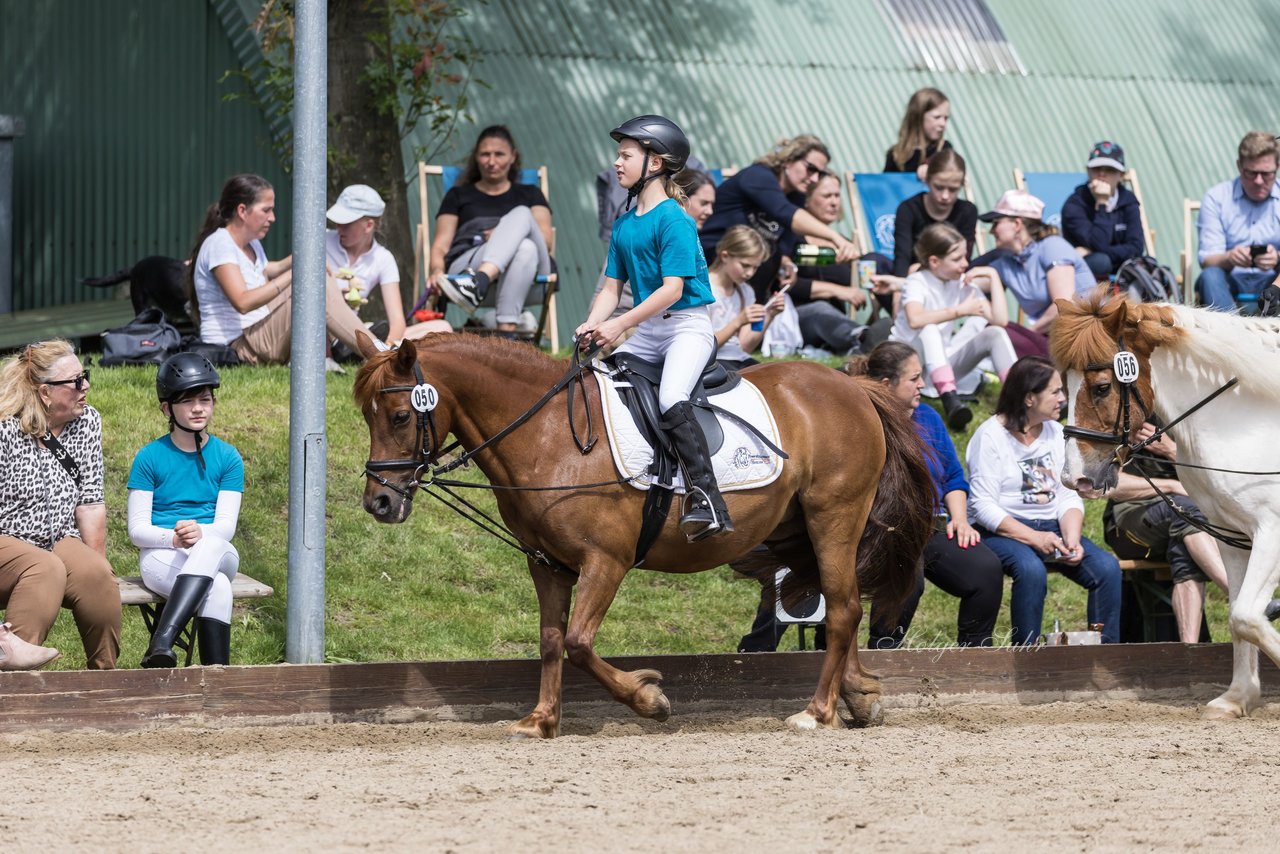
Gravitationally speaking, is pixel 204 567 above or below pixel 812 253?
below

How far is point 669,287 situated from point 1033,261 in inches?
240

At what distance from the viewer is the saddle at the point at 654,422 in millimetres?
7168

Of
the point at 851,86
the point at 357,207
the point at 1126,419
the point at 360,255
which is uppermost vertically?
the point at 851,86

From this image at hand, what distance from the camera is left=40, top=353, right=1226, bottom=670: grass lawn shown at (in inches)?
353

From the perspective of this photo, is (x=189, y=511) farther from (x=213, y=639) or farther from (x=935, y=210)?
(x=935, y=210)

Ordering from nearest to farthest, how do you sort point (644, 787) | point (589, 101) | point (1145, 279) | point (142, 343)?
point (644, 787) → point (1145, 279) → point (142, 343) → point (589, 101)

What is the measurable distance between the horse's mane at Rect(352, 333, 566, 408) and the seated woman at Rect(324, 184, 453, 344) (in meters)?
3.69

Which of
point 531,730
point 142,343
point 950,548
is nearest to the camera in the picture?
point 531,730

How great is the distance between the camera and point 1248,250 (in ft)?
41.7

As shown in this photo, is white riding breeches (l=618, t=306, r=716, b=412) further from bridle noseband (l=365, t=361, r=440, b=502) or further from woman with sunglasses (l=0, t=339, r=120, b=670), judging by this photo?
woman with sunglasses (l=0, t=339, r=120, b=670)

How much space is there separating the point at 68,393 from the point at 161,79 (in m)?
8.06

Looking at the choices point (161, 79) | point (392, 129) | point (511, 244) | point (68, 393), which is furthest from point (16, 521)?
point (161, 79)

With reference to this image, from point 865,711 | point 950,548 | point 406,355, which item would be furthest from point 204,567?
point 950,548

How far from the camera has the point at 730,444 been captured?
7.32m
